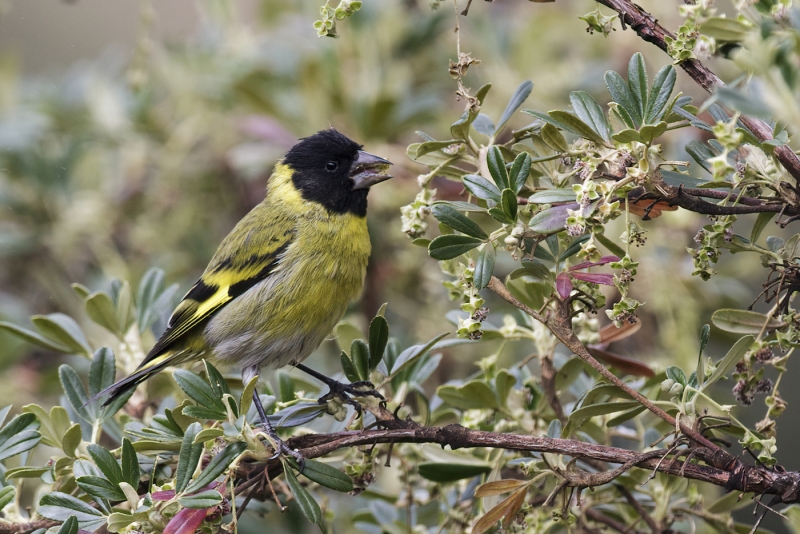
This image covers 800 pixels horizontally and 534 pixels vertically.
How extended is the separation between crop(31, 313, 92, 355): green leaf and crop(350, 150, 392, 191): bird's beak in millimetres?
1275

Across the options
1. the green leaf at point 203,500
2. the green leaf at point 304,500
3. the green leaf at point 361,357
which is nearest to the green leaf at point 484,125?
the green leaf at point 361,357

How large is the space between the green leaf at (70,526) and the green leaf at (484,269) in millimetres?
970

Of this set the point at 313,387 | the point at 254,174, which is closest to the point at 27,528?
the point at 313,387

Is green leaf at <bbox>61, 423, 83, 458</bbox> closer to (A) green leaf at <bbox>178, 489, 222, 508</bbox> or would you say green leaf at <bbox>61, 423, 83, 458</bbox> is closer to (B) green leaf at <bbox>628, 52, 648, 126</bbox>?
(A) green leaf at <bbox>178, 489, 222, 508</bbox>

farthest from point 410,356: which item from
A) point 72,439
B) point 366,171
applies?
point 366,171

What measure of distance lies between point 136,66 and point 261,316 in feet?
3.44

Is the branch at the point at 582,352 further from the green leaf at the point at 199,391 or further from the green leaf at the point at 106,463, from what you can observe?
the green leaf at the point at 106,463

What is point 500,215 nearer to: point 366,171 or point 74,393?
point 74,393

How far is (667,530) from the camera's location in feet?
6.81

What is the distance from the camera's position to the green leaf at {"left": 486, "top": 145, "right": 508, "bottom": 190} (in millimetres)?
1753

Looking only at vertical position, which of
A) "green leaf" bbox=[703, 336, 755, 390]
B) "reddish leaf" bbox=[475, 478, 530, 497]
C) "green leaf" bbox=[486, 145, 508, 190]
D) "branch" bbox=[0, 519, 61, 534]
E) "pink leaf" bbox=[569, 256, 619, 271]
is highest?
"green leaf" bbox=[486, 145, 508, 190]

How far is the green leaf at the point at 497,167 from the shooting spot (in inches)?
69.0

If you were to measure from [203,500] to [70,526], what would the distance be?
293 mm

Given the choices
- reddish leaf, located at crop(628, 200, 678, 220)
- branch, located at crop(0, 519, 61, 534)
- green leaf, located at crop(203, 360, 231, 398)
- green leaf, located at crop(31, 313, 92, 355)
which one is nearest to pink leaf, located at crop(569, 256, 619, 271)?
reddish leaf, located at crop(628, 200, 678, 220)
